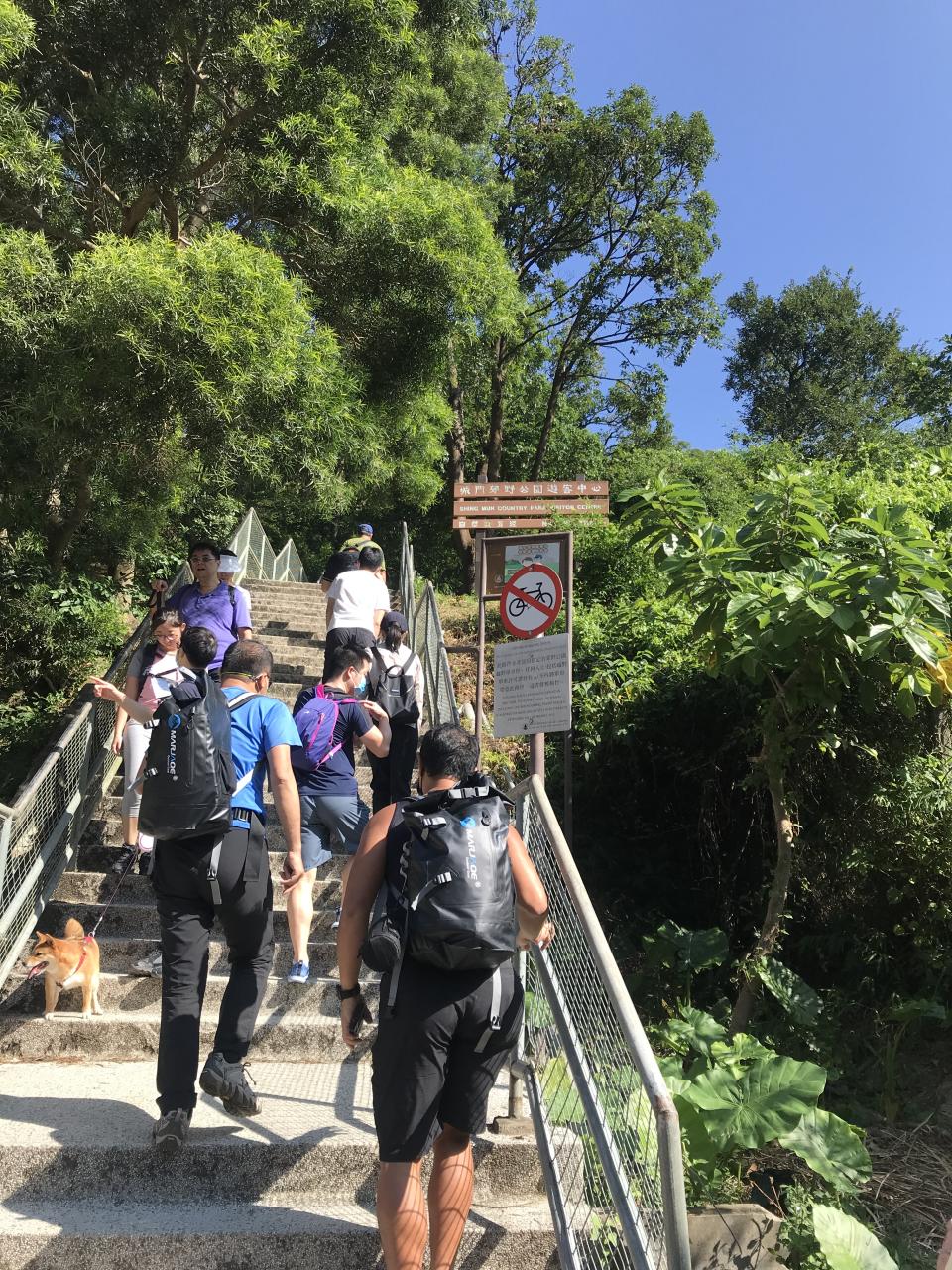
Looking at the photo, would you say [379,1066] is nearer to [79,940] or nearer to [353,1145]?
[353,1145]

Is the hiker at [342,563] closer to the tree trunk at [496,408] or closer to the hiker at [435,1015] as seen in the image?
the hiker at [435,1015]

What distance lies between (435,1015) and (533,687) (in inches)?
90.7

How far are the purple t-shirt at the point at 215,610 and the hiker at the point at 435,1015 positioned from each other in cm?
346

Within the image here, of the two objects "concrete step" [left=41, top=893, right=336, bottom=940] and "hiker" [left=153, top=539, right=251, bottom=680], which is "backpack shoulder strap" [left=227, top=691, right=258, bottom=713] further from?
"hiker" [left=153, top=539, right=251, bottom=680]

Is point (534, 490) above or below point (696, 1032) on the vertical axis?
above

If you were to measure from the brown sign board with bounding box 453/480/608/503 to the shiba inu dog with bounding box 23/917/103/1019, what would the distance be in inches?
153

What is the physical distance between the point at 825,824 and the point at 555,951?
140 inches

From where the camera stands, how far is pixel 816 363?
95.5 feet

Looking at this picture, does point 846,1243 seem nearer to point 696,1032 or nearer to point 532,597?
point 696,1032

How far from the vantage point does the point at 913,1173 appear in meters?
4.36

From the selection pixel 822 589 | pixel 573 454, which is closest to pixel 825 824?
pixel 822 589

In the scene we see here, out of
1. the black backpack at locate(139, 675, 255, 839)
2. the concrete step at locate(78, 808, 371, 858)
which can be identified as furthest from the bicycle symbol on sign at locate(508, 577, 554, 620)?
the black backpack at locate(139, 675, 255, 839)

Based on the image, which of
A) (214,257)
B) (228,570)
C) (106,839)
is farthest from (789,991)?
(214,257)

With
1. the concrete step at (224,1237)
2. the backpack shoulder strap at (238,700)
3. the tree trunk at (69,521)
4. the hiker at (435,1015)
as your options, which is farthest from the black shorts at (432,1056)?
the tree trunk at (69,521)
